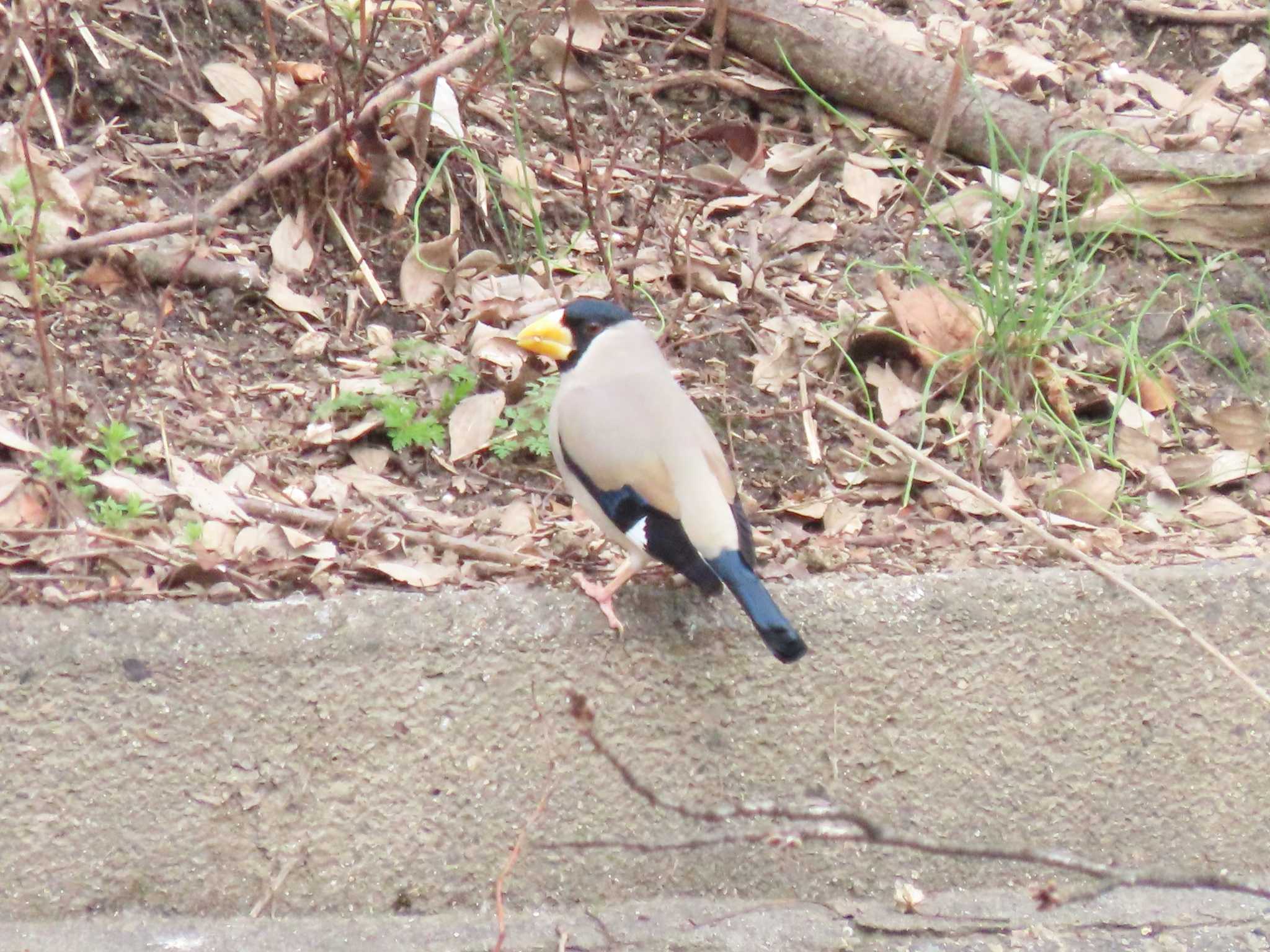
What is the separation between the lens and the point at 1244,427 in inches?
152

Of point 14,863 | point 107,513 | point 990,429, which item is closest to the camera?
point 14,863

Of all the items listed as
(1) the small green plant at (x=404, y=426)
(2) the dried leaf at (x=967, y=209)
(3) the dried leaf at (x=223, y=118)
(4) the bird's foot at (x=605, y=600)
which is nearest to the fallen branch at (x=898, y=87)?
(2) the dried leaf at (x=967, y=209)

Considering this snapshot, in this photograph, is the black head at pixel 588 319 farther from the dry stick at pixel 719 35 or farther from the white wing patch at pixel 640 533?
the dry stick at pixel 719 35

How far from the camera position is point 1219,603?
3.10 meters

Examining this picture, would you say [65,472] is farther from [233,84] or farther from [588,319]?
[233,84]

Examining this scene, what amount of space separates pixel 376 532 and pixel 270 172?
1.28m

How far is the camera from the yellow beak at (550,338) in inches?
138

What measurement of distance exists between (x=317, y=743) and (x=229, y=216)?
6.01 feet

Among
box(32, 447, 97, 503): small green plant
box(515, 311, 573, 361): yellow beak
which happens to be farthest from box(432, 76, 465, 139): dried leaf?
box(32, 447, 97, 503): small green plant

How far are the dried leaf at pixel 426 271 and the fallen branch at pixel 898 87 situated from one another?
1394mm

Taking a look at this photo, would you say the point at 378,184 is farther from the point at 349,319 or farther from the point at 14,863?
the point at 14,863

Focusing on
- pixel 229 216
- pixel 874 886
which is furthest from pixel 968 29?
pixel 874 886

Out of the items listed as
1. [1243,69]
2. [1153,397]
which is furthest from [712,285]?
[1243,69]

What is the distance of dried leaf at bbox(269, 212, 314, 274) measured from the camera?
3928mm
